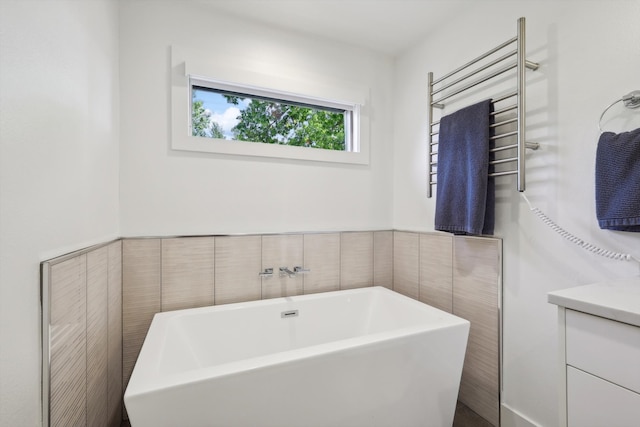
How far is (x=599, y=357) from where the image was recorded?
768 millimetres

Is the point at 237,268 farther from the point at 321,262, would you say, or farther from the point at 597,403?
the point at 597,403

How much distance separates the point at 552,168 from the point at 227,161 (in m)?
1.78

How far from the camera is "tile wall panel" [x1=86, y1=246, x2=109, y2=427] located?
118 cm

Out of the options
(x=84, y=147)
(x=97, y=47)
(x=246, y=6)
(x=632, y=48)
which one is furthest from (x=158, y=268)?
(x=632, y=48)

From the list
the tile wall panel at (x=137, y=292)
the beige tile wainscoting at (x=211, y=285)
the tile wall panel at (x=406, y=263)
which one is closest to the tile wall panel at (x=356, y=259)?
the beige tile wainscoting at (x=211, y=285)

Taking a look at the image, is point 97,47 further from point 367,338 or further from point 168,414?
point 367,338

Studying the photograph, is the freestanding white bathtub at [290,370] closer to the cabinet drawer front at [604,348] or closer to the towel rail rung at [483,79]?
the cabinet drawer front at [604,348]

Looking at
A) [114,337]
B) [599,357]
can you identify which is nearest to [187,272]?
[114,337]

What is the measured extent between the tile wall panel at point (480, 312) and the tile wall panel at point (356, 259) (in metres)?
0.65

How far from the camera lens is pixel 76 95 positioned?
110 centimetres

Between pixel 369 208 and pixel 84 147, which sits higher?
pixel 84 147

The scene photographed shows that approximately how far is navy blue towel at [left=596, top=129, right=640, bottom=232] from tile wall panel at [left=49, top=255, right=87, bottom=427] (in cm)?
192

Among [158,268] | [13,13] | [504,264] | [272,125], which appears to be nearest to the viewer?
[13,13]

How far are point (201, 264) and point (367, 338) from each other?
112 centimetres
